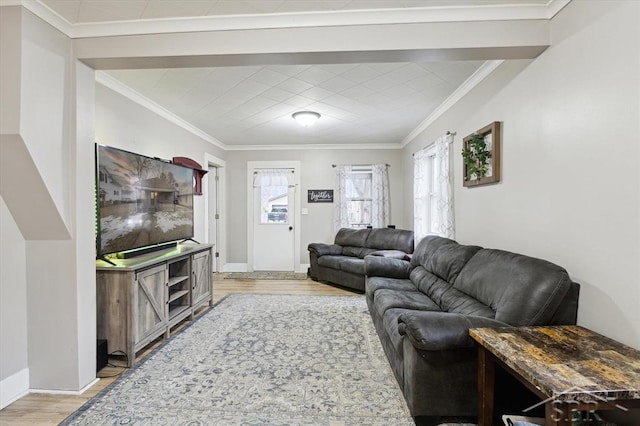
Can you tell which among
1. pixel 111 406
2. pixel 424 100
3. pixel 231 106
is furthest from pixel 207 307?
pixel 424 100

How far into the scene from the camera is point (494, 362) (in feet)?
5.00

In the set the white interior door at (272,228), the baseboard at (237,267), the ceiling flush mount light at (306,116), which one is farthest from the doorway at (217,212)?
the ceiling flush mount light at (306,116)

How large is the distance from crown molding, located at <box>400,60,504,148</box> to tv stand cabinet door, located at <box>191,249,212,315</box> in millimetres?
3353

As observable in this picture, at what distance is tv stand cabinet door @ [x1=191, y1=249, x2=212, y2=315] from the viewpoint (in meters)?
3.46

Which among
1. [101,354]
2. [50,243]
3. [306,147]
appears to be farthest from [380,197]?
[50,243]

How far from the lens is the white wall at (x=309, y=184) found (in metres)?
6.03

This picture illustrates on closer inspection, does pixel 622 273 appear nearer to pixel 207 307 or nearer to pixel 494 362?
pixel 494 362

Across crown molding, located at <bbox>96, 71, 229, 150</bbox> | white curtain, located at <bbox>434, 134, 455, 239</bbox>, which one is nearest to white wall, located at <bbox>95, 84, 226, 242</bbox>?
crown molding, located at <bbox>96, 71, 229, 150</bbox>

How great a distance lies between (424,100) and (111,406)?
3959mm

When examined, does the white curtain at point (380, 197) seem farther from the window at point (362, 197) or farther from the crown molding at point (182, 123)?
the crown molding at point (182, 123)

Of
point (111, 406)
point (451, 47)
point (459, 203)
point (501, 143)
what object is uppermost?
point (451, 47)

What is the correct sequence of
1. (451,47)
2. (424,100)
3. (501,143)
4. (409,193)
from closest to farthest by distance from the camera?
1. (451,47)
2. (501,143)
3. (424,100)
4. (409,193)

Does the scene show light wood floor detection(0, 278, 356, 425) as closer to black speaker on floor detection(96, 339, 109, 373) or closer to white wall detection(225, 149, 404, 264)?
black speaker on floor detection(96, 339, 109, 373)

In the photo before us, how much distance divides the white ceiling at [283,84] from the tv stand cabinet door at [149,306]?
183 cm
